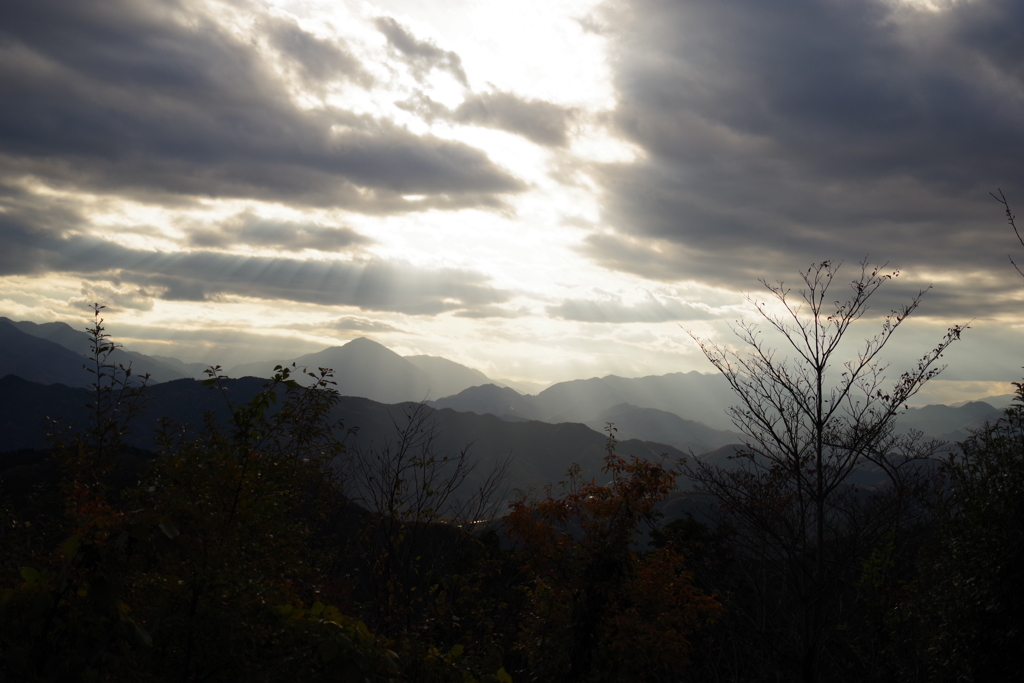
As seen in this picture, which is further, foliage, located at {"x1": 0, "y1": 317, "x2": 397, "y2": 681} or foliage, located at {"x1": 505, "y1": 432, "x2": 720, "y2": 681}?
foliage, located at {"x1": 505, "y1": 432, "x2": 720, "y2": 681}

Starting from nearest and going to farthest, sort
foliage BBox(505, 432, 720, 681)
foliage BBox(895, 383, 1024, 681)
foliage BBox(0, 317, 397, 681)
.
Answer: foliage BBox(0, 317, 397, 681), foliage BBox(505, 432, 720, 681), foliage BBox(895, 383, 1024, 681)

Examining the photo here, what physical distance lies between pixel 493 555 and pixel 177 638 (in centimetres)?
1444

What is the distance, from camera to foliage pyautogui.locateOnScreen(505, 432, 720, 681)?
9.21 meters

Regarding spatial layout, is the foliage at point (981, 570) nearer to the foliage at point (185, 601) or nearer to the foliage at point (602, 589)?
the foliage at point (602, 589)

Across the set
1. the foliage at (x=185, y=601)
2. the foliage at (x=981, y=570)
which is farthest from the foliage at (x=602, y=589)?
the foliage at (x=185, y=601)

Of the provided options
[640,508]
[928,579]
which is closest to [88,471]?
[640,508]

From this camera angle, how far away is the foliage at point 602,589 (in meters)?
9.21

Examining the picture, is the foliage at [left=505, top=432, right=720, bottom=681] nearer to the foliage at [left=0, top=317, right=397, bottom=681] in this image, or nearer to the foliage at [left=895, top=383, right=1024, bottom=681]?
the foliage at [left=895, top=383, right=1024, bottom=681]

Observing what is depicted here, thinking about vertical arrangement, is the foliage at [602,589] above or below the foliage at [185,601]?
below

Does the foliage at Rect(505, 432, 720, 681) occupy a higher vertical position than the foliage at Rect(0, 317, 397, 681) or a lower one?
lower

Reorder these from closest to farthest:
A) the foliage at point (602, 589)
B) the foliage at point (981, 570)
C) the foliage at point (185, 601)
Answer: the foliage at point (185, 601) < the foliage at point (602, 589) < the foliage at point (981, 570)

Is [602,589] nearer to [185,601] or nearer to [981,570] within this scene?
[185,601]

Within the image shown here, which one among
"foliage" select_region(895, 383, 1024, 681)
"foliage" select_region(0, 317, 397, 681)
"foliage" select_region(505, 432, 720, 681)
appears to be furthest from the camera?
"foliage" select_region(895, 383, 1024, 681)

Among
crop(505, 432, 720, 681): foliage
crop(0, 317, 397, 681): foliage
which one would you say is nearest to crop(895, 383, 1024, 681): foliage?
crop(505, 432, 720, 681): foliage
